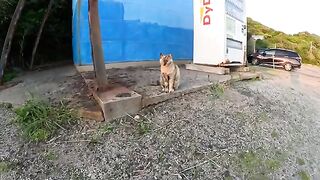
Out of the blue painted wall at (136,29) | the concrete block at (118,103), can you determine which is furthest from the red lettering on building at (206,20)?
the concrete block at (118,103)

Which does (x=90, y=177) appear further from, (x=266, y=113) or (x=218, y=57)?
(x=218, y=57)

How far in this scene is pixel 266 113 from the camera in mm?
6000

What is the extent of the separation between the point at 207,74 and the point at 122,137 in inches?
164

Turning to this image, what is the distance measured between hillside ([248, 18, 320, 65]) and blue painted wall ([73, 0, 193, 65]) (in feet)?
45.9

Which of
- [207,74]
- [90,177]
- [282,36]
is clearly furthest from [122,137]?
[282,36]

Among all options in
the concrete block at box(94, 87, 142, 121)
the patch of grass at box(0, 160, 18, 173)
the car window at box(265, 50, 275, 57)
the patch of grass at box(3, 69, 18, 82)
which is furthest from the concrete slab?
the car window at box(265, 50, 275, 57)

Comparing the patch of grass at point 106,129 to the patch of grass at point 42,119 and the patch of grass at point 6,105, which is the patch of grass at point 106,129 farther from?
the patch of grass at point 6,105

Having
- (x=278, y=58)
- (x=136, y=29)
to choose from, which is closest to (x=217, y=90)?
(x=136, y=29)

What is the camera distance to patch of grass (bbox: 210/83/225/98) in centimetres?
636

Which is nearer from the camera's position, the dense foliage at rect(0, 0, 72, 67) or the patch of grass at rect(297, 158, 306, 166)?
the patch of grass at rect(297, 158, 306, 166)

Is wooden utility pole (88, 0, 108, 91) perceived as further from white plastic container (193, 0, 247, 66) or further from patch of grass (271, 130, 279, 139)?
white plastic container (193, 0, 247, 66)

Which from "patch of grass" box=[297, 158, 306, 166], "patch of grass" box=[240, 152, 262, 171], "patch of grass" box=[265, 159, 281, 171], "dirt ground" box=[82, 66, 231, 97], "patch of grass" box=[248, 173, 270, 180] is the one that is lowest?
"patch of grass" box=[297, 158, 306, 166]

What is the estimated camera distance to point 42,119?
4859 mm

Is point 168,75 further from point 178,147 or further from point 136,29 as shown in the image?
point 136,29
